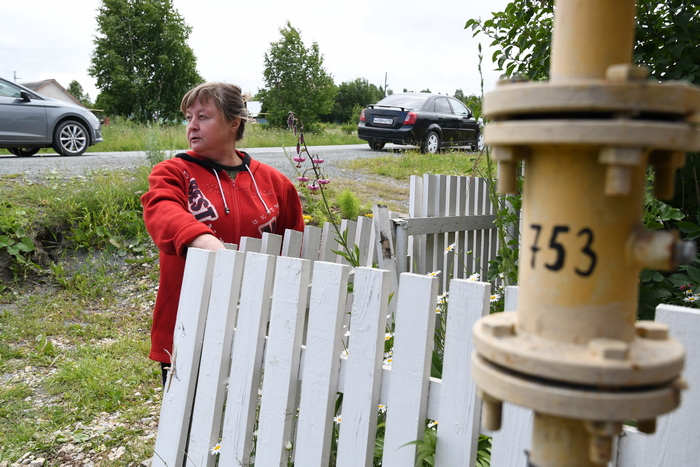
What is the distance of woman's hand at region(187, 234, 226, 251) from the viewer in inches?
84.0

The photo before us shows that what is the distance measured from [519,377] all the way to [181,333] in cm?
171

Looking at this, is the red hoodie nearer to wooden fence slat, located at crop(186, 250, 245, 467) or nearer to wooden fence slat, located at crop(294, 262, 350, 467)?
wooden fence slat, located at crop(186, 250, 245, 467)

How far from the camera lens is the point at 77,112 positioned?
9.92m

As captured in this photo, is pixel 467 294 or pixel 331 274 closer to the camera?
pixel 467 294

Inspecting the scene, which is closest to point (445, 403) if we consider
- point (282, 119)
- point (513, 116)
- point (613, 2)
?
point (513, 116)

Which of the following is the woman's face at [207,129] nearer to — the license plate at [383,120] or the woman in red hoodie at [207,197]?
the woman in red hoodie at [207,197]

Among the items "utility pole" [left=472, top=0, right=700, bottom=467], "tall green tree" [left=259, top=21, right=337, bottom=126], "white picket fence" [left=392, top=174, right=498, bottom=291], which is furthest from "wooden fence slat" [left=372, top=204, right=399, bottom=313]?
"tall green tree" [left=259, top=21, right=337, bottom=126]

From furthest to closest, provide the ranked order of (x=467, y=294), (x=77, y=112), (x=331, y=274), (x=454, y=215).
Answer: (x=77, y=112) < (x=454, y=215) < (x=331, y=274) < (x=467, y=294)

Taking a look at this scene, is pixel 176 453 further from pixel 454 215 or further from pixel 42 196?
pixel 42 196

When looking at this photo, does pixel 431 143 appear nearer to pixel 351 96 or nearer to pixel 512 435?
pixel 512 435

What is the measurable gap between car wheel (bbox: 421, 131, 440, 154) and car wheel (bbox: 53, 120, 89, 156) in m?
6.81

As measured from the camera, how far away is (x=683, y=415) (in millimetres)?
1121

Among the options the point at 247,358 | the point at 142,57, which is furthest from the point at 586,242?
the point at 142,57

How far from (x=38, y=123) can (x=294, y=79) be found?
22.0 m
